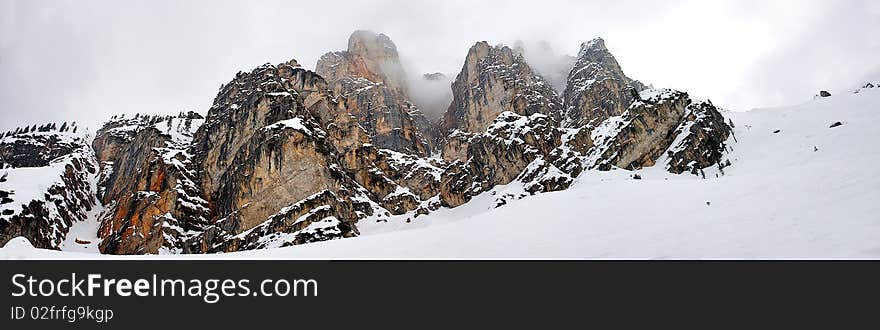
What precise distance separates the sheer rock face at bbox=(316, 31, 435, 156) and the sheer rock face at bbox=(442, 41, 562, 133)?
12.9m

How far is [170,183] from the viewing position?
60688 mm

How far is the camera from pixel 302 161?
5538cm

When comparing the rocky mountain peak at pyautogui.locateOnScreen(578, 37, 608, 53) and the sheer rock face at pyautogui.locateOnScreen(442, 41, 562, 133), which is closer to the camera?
the sheer rock face at pyautogui.locateOnScreen(442, 41, 562, 133)

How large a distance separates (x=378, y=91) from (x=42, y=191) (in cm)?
7397

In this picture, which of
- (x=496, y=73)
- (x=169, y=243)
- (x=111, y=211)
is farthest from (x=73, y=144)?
(x=496, y=73)

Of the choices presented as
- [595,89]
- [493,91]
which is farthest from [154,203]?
[595,89]

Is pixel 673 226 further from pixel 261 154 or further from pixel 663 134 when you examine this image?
pixel 663 134

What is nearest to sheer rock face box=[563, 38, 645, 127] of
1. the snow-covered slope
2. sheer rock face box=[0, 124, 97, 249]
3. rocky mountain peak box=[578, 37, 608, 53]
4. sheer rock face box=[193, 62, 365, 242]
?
rocky mountain peak box=[578, 37, 608, 53]

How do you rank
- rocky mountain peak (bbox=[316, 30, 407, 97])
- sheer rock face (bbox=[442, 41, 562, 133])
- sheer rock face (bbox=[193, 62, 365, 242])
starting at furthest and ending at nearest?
rocky mountain peak (bbox=[316, 30, 407, 97]) → sheer rock face (bbox=[442, 41, 562, 133]) → sheer rock face (bbox=[193, 62, 365, 242])

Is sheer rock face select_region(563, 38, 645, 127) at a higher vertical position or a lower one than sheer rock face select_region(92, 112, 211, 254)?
higher

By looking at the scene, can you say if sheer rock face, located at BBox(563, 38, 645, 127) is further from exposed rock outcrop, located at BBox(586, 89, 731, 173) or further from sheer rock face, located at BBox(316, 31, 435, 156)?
sheer rock face, located at BBox(316, 31, 435, 156)

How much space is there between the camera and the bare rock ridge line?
53.2 metres
